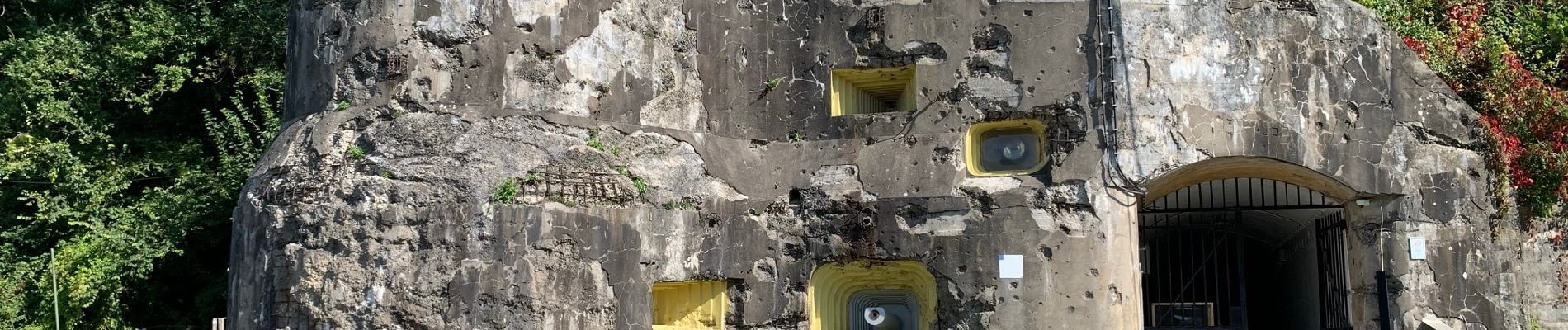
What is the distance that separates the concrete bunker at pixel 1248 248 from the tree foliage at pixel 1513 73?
1309 mm

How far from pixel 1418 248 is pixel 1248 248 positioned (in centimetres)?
561

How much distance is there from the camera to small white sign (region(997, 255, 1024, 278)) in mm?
10312

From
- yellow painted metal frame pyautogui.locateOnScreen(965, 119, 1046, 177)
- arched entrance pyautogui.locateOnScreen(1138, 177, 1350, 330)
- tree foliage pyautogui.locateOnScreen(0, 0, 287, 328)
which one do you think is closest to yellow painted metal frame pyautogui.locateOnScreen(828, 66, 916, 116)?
yellow painted metal frame pyautogui.locateOnScreen(965, 119, 1046, 177)

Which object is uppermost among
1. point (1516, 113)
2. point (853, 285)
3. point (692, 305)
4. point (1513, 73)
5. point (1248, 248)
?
point (1513, 73)

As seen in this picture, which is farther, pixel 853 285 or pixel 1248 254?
pixel 1248 254

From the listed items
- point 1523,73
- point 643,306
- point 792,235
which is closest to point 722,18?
point 792,235

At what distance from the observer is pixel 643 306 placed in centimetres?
1002

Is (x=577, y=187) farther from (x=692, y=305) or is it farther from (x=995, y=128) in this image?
(x=995, y=128)

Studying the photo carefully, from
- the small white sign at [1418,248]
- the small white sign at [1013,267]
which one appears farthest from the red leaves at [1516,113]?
the small white sign at [1013,267]

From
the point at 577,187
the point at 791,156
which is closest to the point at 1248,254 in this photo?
the point at 791,156

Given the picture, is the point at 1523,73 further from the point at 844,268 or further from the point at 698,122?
the point at 698,122

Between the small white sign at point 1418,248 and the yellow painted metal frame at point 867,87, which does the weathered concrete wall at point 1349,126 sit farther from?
the yellow painted metal frame at point 867,87

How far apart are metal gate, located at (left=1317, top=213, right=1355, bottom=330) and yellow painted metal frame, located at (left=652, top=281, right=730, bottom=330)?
16.1 ft

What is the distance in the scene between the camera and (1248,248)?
52.2ft
